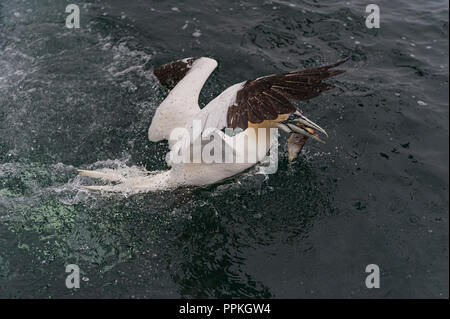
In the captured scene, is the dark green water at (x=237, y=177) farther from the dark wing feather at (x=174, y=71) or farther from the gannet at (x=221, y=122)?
the dark wing feather at (x=174, y=71)

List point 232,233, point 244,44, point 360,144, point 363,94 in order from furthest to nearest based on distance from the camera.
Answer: point 244,44, point 363,94, point 360,144, point 232,233

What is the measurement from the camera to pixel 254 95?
442 cm

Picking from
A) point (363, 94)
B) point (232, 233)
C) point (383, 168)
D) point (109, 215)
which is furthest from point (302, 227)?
point (363, 94)

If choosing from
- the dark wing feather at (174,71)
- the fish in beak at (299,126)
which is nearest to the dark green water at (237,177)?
the fish in beak at (299,126)

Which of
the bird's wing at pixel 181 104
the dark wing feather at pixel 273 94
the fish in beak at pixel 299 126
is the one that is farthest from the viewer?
the bird's wing at pixel 181 104

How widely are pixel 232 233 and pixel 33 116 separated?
374 centimetres

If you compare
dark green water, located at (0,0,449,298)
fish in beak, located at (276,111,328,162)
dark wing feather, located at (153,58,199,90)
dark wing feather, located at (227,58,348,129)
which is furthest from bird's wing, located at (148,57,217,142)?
dark wing feather, located at (227,58,348,129)

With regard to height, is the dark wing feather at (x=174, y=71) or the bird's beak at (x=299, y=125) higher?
the dark wing feather at (x=174, y=71)

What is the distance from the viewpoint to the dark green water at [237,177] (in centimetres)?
503

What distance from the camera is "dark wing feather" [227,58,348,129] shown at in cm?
425

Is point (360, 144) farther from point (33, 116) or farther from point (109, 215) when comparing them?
Result: point (33, 116)

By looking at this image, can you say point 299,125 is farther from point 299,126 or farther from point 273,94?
point 273,94

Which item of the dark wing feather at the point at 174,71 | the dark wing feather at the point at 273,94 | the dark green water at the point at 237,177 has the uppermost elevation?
the dark wing feather at the point at 273,94

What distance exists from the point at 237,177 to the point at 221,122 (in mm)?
1964
